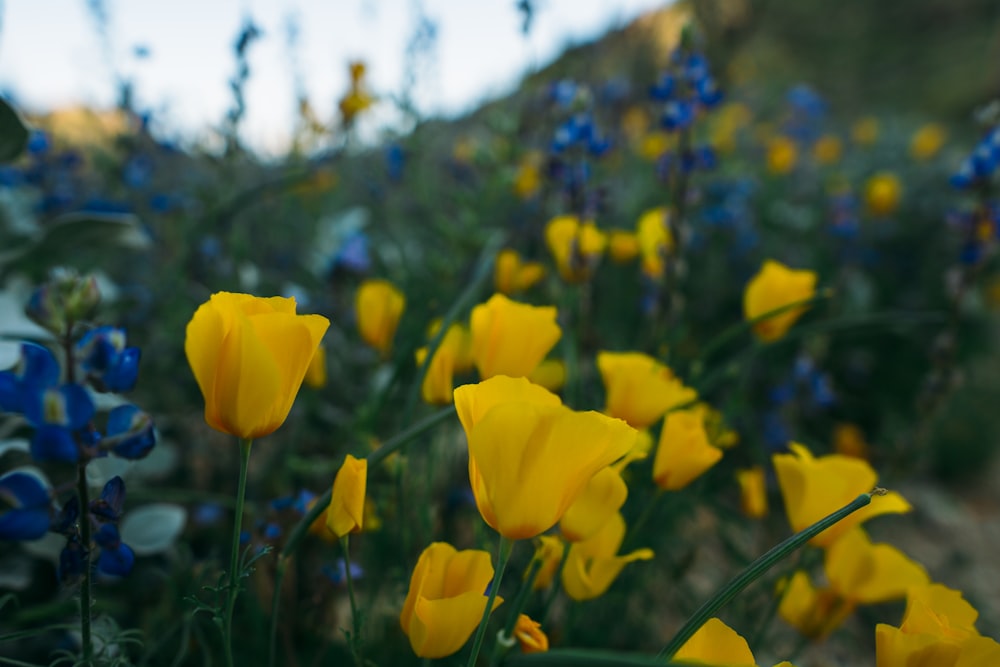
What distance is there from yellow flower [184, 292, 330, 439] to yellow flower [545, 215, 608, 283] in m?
0.64

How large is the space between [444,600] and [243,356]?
0.24m

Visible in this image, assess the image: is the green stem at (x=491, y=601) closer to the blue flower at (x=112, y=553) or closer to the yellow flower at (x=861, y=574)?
the blue flower at (x=112, y=553)

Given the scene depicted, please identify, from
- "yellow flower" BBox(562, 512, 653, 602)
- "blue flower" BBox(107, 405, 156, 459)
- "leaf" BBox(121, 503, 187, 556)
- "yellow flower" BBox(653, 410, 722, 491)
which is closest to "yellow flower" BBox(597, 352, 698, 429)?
"yellow flower" BBox(653, 410, 722, 491)

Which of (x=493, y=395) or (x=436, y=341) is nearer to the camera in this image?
(x=493, y=395)

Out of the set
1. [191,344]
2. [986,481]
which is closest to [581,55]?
[191,344]

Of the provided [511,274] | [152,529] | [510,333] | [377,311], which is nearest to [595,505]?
[510,333]

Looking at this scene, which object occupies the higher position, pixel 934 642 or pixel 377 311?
pixel 377 311

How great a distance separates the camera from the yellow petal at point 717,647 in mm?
495

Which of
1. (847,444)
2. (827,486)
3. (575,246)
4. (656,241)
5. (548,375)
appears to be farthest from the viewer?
(847,444)

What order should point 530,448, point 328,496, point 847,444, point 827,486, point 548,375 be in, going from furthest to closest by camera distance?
1. point 847,444
2. point 548,375
3. point 827,486
4. point 328,496
5. point 530,448

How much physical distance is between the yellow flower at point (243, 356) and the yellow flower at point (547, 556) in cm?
28

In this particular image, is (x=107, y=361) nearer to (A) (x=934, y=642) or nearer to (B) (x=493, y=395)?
(B) (x=493, y=395)

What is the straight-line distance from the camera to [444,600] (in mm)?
503

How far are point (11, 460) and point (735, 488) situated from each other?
197 cm
